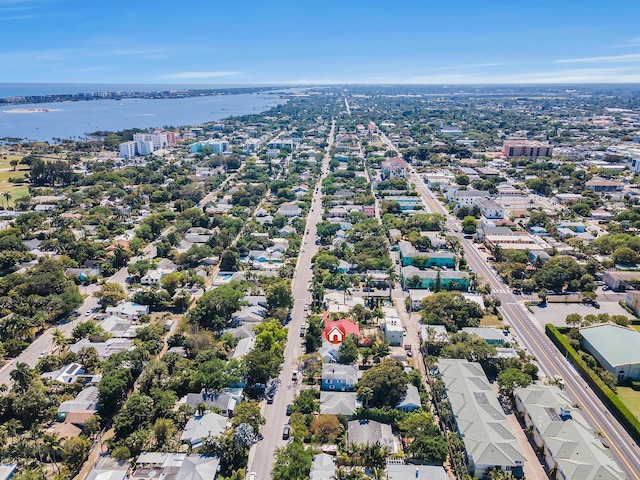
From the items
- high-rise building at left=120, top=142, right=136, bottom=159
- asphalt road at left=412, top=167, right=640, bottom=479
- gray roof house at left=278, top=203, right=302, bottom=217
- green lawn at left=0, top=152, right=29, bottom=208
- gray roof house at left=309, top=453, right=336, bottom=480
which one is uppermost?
high-rise building at left=120, top=142, right=136, bottom=159

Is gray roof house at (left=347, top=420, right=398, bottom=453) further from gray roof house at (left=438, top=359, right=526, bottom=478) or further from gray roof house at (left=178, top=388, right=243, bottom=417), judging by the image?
gray roof house at (left=178, top=388, right=243, bottom=417)

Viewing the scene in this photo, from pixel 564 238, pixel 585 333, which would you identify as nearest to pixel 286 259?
pixel 585 333

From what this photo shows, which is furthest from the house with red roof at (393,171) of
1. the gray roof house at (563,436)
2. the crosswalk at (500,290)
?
the gray roof house at (563,436)

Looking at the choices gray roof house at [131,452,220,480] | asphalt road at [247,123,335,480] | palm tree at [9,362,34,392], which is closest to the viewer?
gray roof house at [131,452,220,480]

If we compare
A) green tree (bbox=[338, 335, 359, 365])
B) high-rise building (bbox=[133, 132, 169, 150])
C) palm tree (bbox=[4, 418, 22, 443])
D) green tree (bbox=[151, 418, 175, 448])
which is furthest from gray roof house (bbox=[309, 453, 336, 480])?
high-rise building (bbox=[133, 132, 169, 150])

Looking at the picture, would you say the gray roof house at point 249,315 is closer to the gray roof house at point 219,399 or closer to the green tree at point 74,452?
the gray roof house at point 219,399

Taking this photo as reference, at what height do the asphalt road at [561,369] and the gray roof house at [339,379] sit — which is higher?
the gray roof house at [339,379]

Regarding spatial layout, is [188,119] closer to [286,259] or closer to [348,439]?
[286,259]
